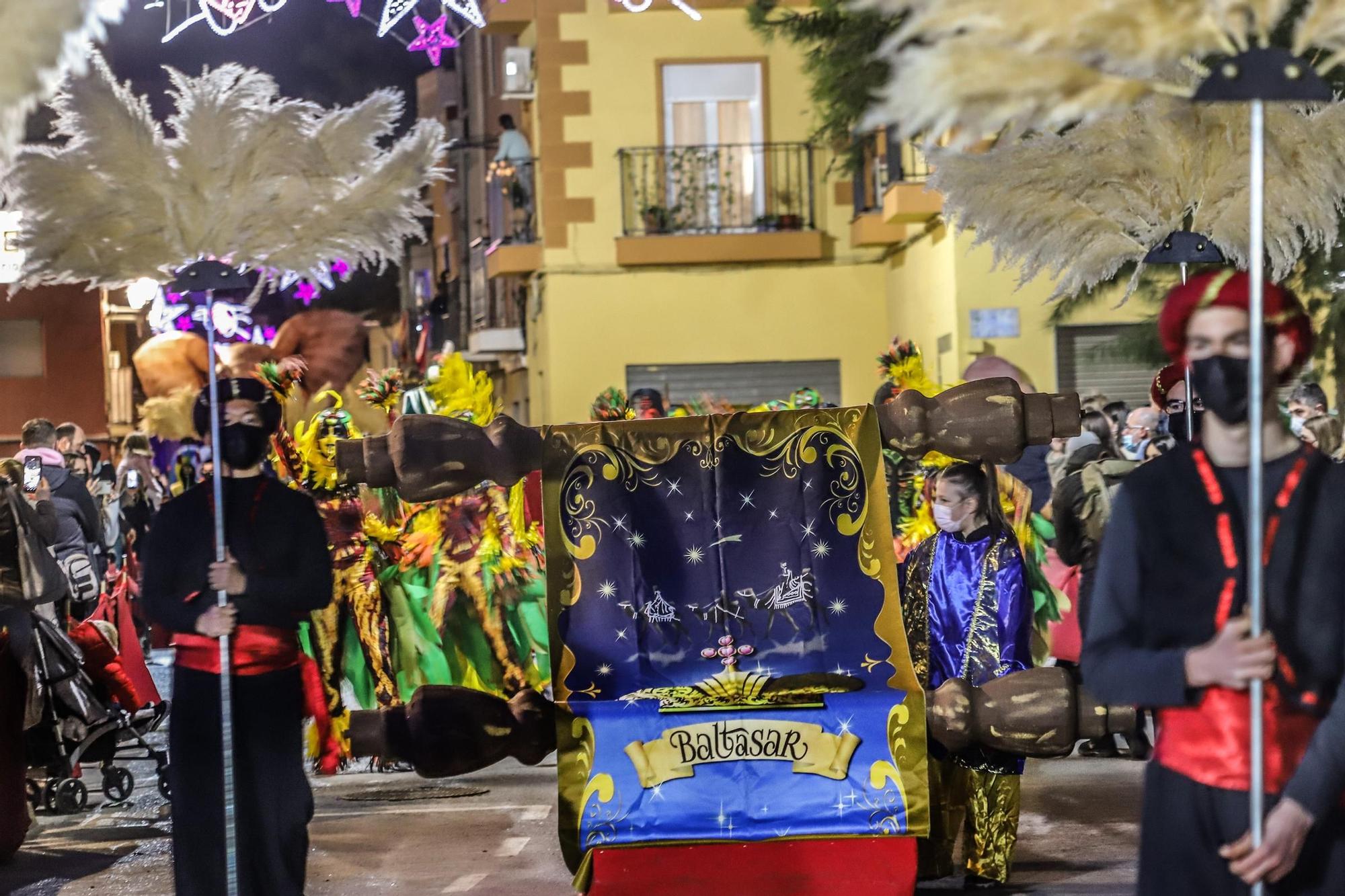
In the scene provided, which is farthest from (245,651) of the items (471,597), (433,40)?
(433,40)

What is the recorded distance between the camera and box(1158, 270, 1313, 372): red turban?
3.43 m

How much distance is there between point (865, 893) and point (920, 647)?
127 cm

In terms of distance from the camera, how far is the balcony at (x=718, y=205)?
2030cm

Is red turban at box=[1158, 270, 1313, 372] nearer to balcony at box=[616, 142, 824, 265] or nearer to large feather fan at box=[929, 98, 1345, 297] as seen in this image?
large feather fan at box=[929, 98, 1345, 297]

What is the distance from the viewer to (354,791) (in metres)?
9.46

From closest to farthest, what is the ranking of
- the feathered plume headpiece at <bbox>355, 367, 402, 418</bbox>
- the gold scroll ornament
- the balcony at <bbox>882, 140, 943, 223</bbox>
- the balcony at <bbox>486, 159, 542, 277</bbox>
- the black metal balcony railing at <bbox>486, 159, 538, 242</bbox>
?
1. the gold scroll ornament
2. the feathered plume headpiece at <bbox>355, 367, 402, 418</bbox>
3. the balcony at <bbox>882, 140, 943, 223</bbox>
4. the balcony at <bbox>486, 159, 542, 277</bbox>
5. the black metal balcony railing at <bbox>486, 159, 538, 242</bbox>

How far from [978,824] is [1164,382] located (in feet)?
6.40

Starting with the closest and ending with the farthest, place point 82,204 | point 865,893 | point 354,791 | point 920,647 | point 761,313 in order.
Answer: point 82,204, point 865,893, point 920,647, point 354,791, point 761,313

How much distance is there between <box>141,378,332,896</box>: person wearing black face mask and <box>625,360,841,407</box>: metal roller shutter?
15006mm

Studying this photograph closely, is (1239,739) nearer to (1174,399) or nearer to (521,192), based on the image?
(1174,399)

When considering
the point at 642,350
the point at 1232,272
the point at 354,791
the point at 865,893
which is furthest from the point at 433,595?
the point at 642,350

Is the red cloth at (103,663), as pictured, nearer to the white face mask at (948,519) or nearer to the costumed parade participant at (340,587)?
the costumed parade participant at (340,587)

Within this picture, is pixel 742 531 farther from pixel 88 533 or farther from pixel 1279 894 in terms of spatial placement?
pixel 88 533

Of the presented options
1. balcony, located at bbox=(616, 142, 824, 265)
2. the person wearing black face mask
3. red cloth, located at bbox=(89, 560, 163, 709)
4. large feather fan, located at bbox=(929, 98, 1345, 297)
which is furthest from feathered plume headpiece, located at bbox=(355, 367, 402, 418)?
balcony, located at bbox=(616, 142, 824, 265)
